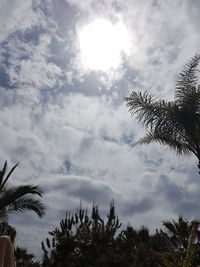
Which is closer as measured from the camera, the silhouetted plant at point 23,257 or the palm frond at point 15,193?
the palm frond at point 15,193

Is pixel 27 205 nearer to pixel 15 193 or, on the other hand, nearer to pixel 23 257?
pixel 15 193

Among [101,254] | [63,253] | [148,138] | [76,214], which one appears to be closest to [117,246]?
[101,254]

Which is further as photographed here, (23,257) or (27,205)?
(23,257)

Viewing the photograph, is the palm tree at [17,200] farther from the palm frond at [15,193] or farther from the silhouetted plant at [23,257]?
the silhouetted plant at [23,257]

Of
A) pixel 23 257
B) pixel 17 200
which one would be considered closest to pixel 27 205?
pixel 17 200

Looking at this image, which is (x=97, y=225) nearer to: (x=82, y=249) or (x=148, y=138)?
(x=82, y=249)

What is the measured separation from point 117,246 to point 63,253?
2.68 metres

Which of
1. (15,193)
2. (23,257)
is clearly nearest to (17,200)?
(15,193)

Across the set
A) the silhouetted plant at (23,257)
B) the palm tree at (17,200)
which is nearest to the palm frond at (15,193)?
the palm tree at (17,200)

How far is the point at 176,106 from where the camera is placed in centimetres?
1295

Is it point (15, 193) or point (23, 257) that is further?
point (23, 257)

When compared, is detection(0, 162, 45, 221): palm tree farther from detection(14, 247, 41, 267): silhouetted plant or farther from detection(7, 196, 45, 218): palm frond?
detection(14, 247, 41, 267): silhouetted plant

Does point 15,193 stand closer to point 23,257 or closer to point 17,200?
point 17,200

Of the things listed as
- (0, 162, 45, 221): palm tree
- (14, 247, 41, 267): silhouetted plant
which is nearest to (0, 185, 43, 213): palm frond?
(0, 162, 45, 221): palm tree
